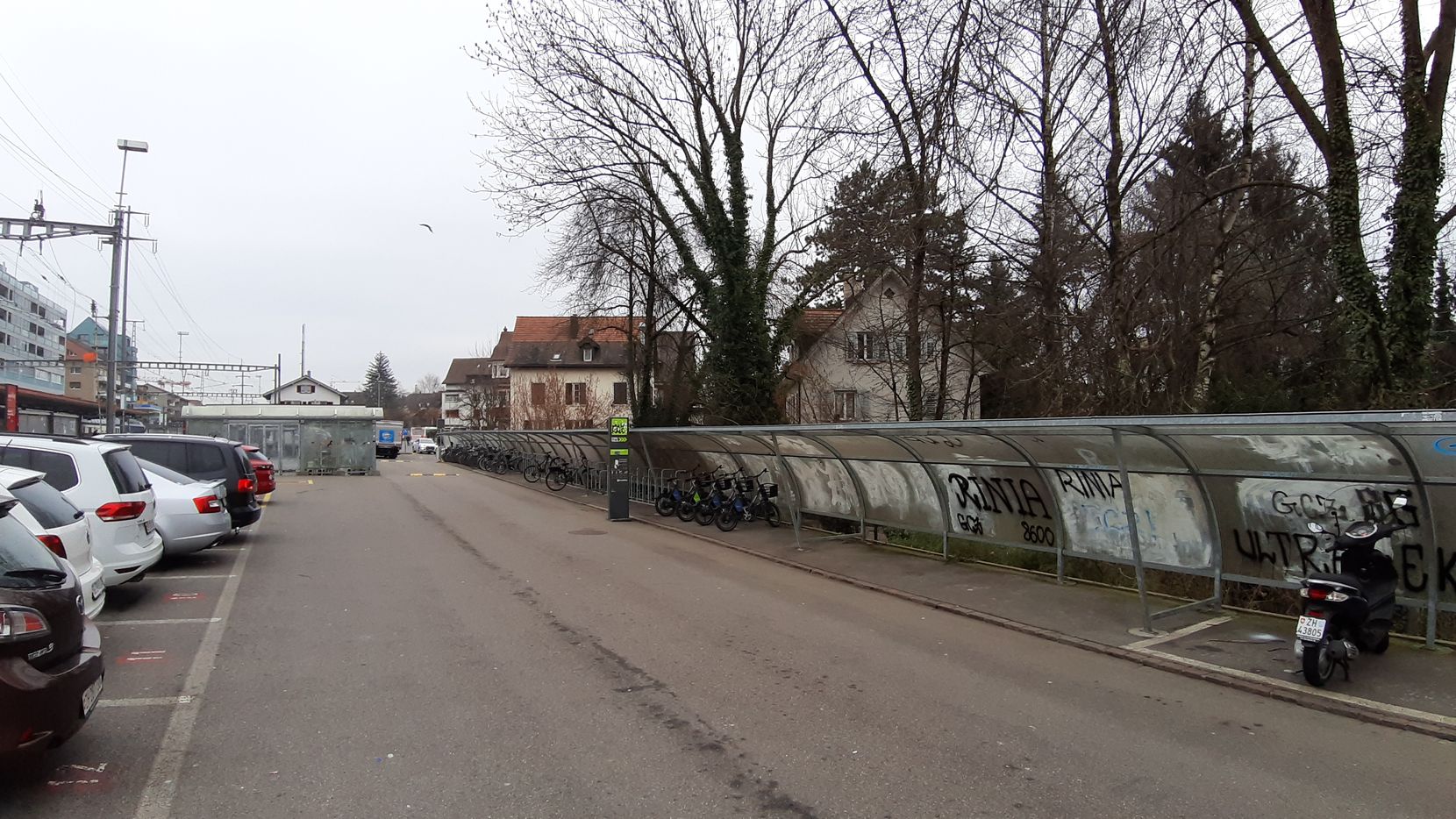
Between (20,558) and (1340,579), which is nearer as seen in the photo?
(20,558)

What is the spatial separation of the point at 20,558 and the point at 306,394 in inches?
2854

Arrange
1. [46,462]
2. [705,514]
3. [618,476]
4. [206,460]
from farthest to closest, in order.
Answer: [618,476]
[705,514]
[206,460]
[46,462]

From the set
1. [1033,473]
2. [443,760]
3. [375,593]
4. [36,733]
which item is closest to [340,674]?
[443,760]

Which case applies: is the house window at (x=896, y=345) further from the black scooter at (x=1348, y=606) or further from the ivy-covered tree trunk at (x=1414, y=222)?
the black scooter at (x=1348, y=606)

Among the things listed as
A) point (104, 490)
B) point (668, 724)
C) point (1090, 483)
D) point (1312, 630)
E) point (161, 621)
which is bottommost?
point (161, 621)

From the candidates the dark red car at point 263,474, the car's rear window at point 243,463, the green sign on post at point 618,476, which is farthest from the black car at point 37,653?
the green sign on post at point 618,476

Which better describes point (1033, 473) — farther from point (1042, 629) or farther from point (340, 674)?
point (340, 674)

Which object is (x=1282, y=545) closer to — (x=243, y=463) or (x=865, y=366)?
(x=243, y=463)

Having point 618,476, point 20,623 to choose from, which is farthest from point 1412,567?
point 618,476

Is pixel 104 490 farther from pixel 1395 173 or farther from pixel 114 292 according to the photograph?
pixel 114 292

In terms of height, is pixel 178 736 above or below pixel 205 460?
below

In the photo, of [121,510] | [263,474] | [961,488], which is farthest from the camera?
[263,474]

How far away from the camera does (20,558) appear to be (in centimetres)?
399

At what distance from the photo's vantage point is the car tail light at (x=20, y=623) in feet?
11.7
